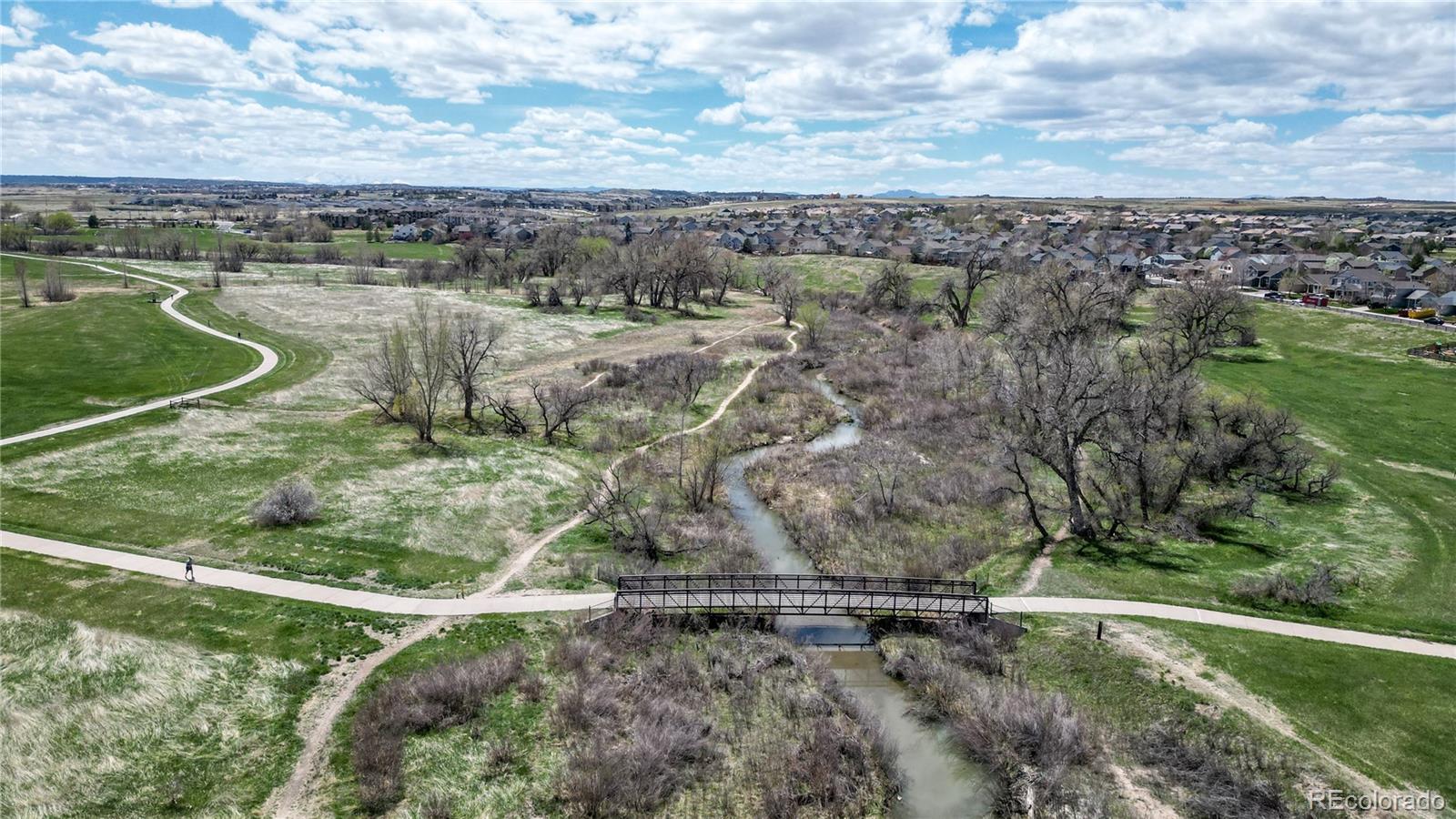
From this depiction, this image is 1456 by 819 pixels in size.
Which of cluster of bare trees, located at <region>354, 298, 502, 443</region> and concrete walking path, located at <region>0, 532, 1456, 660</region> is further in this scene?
cluster of bare trees, located at <region>354, 298, 502, 443</region>

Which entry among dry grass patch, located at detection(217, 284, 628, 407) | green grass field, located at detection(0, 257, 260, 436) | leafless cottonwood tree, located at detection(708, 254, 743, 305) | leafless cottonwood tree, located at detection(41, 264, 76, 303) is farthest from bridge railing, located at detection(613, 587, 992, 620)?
leafless cottonwood tree, located at detection(41, 264, 76, 303)

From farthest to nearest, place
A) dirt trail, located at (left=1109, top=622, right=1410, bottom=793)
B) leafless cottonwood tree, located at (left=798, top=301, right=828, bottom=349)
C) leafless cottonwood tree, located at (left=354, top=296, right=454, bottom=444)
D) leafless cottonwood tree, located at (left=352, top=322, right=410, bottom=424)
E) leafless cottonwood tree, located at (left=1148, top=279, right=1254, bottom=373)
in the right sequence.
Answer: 1. leafless cottonwood tree, located at (left=798, top=301, right=828, bottom=349)
2. leafless cottonwood tree, located at (left=1148, top=279, right=1254, bottom=373)
3. leafless cottonwood tree, located at (left=352, top=322, right=410, bottom=424)
4. leafless cottonwood tree, located at (left=354, top=296, right=454, bottom=444)
5. dirt trail, located at (left=1109, top=622, right=1410, bottom=793)

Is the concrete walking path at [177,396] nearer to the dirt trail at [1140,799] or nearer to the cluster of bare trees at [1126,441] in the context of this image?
the cluster of bare trees at [1126,441]

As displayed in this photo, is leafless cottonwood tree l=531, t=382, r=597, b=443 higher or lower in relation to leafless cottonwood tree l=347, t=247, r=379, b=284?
lower

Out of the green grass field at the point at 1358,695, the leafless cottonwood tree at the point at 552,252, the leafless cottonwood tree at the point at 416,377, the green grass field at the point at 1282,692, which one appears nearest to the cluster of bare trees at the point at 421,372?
the leafless cottonwood tree at the point at 416,377

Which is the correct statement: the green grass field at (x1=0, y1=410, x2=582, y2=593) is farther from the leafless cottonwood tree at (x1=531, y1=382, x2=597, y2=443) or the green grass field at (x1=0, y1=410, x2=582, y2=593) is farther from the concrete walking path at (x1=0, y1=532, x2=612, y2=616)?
the leafless cottonwood tree at (x1=531, y1=382, x2=597, y2=443)

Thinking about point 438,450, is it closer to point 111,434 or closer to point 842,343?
point 111,434

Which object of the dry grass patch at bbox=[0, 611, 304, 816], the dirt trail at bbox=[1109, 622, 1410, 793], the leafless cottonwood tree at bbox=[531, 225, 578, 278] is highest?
the leafless cottonwood tree at bbox=[531, 225, 578, 278]
